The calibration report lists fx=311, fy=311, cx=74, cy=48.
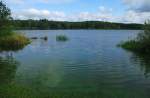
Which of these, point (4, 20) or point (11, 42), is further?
point (11, 42)

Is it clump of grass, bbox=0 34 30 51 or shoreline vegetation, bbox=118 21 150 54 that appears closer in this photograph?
shoreline vegetation, bbox=118 21 150 54

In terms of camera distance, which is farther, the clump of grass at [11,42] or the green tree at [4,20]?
the clump of grass at [11,42]

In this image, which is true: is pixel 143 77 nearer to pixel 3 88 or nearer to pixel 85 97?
pixel 85 97

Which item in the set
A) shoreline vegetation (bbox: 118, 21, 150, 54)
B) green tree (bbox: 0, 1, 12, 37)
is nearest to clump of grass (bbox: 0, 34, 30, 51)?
green tree (bbox: 0, 1, 12, 37)

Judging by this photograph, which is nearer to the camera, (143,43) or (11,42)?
(143,43)

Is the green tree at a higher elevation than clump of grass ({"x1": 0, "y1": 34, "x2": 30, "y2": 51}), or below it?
higher

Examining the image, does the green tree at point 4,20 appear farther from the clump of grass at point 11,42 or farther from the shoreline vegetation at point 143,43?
the shoreline vegetation at point 143,43

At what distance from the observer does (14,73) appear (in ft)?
103

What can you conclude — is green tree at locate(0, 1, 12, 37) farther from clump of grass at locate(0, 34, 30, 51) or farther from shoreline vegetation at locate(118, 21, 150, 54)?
shoreline vegetation at locate(118, 21, 150, 54)

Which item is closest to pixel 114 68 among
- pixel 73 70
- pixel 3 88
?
pixel 73 70

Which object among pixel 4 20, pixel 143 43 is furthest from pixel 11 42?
pixel 143 43

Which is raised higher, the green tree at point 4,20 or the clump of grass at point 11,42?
the green tree at point 4,20

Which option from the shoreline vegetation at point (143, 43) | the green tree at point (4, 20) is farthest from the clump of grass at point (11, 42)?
the shoreline vegetation at point (143, 43)

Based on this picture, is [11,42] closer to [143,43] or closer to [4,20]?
[4,20]
